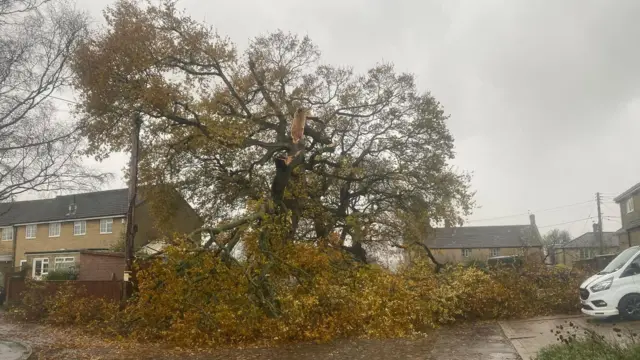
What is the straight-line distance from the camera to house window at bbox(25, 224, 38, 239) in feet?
135

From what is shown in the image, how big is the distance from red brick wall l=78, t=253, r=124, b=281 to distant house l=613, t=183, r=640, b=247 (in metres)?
23.2

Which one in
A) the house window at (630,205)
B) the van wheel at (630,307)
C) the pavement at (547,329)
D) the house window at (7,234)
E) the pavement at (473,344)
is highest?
the house window at (630,205)

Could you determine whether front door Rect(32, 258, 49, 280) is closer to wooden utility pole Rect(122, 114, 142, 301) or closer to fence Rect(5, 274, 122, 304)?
fence Rect(5, 274, 122, 304)

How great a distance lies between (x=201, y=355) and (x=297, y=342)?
2.12 metres

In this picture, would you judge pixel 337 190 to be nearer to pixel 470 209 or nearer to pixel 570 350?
pixel 470 209

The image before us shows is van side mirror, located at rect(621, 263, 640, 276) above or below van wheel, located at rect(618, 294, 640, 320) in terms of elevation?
above

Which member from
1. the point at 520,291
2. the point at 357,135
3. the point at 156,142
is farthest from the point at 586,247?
the point at 156,142

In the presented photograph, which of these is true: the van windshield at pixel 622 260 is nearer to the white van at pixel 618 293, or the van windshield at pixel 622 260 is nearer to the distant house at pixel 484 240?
the white van at pixel 618 293

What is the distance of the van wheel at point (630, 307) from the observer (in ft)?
40.1

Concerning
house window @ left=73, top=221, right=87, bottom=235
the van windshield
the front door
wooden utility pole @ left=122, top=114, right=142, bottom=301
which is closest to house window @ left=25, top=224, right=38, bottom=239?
the front door

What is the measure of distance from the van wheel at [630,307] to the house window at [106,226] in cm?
3304

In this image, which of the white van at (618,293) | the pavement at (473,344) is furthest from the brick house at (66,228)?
the white van at (618,293)

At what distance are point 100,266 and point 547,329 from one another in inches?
685

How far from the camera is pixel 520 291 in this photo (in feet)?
50.0
